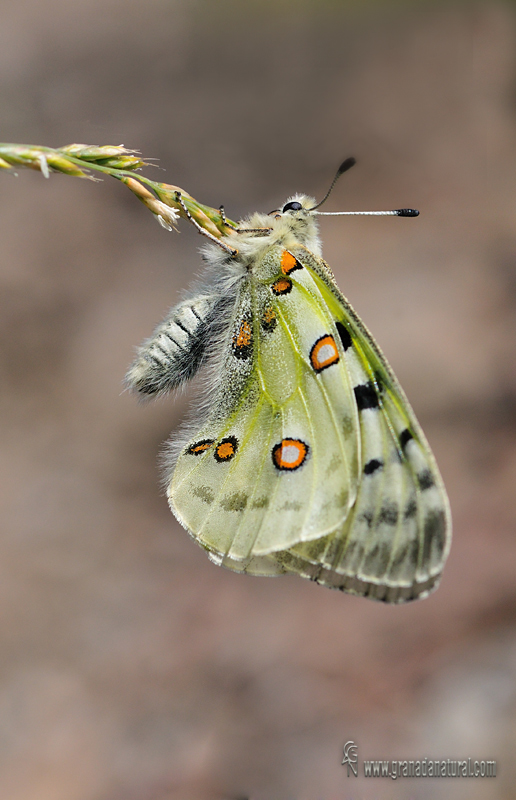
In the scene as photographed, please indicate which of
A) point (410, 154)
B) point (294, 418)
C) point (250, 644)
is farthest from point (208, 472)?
A: point (410, 154)

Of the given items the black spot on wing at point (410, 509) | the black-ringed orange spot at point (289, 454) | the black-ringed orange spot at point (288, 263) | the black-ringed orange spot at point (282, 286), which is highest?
the black-ringed orange spot at point (288, 263)

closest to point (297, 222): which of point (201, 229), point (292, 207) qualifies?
point (292, 207)

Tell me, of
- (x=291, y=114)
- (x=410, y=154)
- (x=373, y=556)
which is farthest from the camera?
(x=410, y=154)

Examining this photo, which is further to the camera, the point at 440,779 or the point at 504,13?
the point at 504,13

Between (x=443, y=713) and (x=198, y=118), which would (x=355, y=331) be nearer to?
(x=443, y=713)

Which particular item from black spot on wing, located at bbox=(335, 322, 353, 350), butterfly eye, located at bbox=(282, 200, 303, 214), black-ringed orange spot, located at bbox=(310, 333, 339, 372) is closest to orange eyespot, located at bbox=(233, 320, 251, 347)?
black-ringed orange spot, located at bbox=(310, 333, 339, 372)

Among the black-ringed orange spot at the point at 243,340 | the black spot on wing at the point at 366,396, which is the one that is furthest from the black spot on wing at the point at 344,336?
the black-ringed orange spot at the point at 243,340

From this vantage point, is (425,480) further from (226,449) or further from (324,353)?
(226,449)

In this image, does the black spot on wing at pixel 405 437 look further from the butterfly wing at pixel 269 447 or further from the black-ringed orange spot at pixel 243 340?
the black-ringed orange spot at pixel 243 340

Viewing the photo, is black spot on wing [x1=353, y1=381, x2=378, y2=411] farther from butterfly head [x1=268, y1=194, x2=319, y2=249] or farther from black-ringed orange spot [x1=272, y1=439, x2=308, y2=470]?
butterfly head [x1=268, y1=194, x2=319, y2=249]
